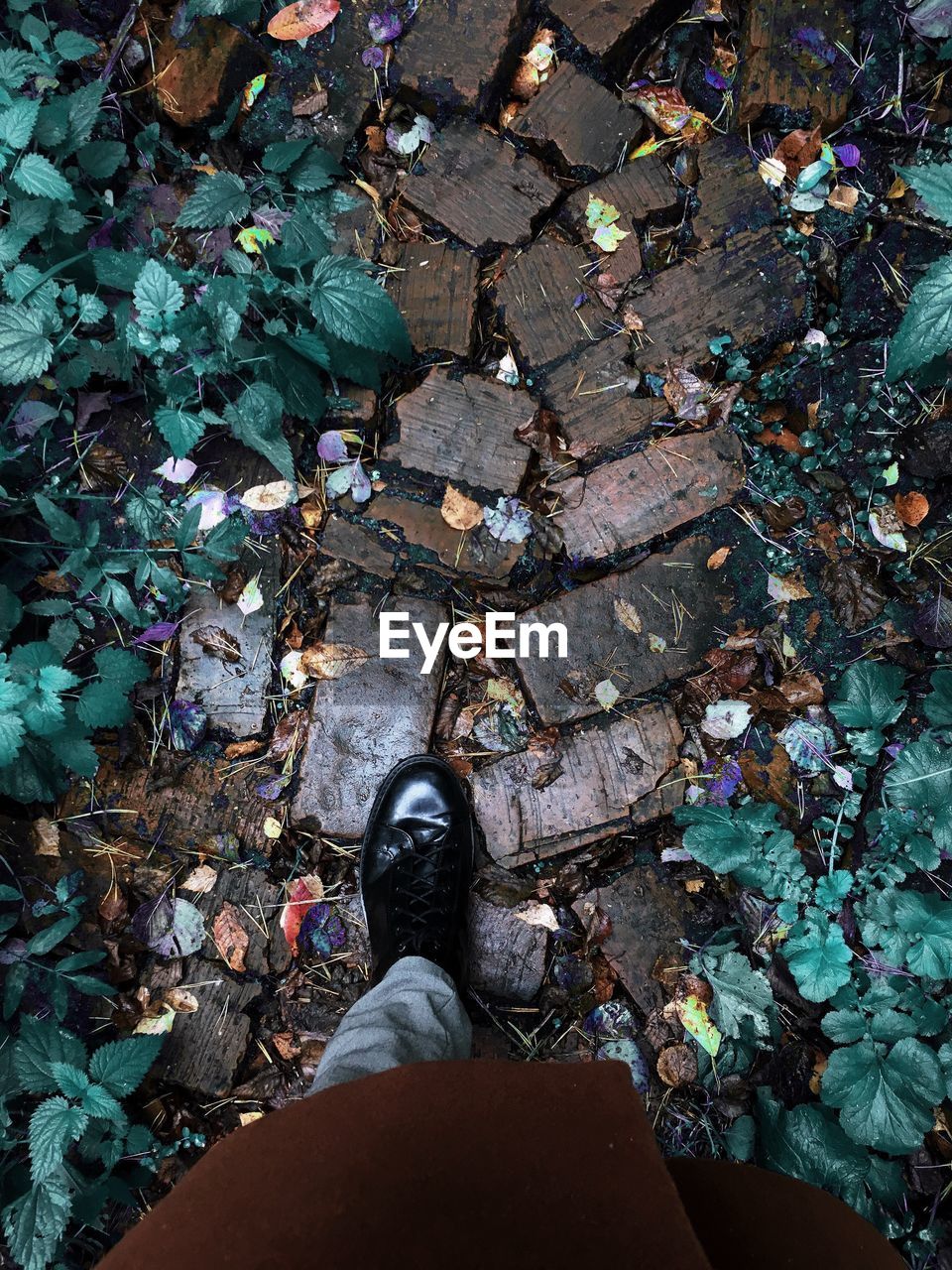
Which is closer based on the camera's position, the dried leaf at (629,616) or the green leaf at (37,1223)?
the green leaf at (37,1223)

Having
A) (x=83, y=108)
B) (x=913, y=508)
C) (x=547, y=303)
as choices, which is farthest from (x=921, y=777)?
(x=83, y=108)

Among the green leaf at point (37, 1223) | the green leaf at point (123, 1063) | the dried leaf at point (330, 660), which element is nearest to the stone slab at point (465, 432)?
the dried leaf at point (330, 660)

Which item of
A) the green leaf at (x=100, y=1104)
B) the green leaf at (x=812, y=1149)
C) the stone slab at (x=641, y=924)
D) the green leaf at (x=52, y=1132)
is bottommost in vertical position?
the green leaf at (x=52, y=1132)

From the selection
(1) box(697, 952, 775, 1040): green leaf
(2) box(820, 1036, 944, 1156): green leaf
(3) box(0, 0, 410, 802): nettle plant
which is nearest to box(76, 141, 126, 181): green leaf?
(3) box(0, 0, 410, 802): nettle plant

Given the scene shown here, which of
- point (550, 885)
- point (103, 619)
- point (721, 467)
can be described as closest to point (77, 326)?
point (103, 619)

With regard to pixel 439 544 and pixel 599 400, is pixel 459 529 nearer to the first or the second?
pixel 439 544

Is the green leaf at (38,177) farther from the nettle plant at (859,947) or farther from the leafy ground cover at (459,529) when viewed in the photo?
the nettle plant at (859,947)

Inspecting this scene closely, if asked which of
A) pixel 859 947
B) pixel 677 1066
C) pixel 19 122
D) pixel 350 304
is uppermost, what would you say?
pixel 19 122
